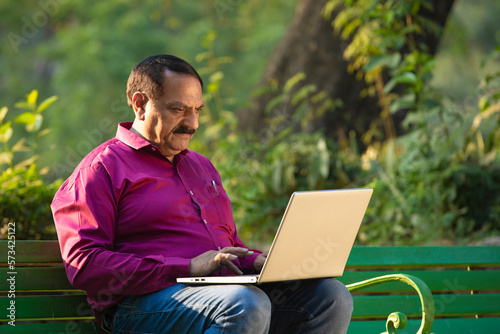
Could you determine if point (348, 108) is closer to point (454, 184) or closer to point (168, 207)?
point (454, 184)

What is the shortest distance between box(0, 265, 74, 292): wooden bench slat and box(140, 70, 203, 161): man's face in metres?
0.62

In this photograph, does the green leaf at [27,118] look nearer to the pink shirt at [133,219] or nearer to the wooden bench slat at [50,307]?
the pink shirt at [133,219]

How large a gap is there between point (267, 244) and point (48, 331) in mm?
3002

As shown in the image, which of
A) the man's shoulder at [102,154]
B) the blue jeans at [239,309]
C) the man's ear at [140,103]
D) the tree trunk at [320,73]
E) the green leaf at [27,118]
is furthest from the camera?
the tree trunk at [320,73]

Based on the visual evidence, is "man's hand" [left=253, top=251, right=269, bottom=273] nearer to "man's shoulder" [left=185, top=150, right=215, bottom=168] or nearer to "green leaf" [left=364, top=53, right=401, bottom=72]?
"man's shoulder" [left=185, top=150, right=215, bottom=168]

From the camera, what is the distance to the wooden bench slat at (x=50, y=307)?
251 centimetres

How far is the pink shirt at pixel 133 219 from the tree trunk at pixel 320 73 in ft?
14.3

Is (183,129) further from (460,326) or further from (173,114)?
(460,326)

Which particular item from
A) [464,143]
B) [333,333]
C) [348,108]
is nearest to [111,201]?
[333,333]

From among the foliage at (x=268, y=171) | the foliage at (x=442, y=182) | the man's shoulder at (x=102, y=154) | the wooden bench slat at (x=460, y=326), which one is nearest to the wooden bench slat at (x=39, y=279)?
the man's shoulder at (x=102, y=154)

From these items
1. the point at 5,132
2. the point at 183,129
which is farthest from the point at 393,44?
the point at 183,129

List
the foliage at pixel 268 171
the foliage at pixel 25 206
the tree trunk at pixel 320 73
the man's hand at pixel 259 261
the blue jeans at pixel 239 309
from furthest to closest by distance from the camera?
1. the tree trunk at pixel 320 73
2. the foliage at pixel 268 171
3. the foliage at pixel 25 206
4. the man's hand at pixel 259 261
5. the blue jeans at pixel 239 309

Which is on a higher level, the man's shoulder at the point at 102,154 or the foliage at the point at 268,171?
the man's shoulder at the point at 102,154

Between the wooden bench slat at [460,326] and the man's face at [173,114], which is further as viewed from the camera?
the wooden bench slat at [460,326]
